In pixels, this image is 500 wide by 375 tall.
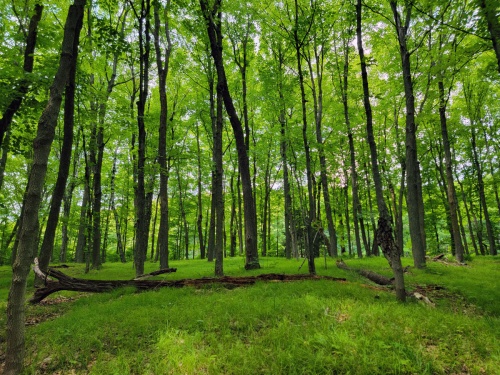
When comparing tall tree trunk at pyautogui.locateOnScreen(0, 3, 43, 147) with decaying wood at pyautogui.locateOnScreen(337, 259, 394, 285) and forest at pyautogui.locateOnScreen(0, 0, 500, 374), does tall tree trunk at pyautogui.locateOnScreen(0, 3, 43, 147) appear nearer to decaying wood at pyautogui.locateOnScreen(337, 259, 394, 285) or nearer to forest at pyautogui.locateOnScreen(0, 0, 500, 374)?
forest at pyautogui.locateOnScreen(0, 0, 500, 374)

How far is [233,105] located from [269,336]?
10434 mm

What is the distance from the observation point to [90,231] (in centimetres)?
1198

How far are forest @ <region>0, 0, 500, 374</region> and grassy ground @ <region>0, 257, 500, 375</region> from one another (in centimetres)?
94

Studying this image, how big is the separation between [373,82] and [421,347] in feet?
66.2

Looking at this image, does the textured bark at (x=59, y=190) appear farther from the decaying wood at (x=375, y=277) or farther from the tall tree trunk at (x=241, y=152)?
the decaying wood at (x=375, y=277)

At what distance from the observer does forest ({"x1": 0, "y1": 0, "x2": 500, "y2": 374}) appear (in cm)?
652

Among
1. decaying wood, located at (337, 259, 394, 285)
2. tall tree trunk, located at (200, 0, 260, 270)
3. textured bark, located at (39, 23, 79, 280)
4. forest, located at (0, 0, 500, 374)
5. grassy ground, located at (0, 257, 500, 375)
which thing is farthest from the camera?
tall tree trunk, located at (200, 0, 260, 270)

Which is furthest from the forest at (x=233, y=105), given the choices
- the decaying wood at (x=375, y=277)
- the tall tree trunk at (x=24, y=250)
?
the decaying wood at (x=375, y=277)

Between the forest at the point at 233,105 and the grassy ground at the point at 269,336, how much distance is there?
3.08 ft

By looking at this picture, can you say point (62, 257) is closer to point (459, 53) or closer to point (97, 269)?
point (97, 269)

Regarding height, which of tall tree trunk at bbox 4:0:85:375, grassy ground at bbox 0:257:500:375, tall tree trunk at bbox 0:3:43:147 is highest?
tall tree trunk at bbox 0:3:43:147

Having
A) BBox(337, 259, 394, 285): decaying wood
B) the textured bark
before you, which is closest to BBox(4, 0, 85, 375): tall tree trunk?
the textured bark

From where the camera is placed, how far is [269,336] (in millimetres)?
3781

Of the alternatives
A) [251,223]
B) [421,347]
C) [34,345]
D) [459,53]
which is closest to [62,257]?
[251,223]
